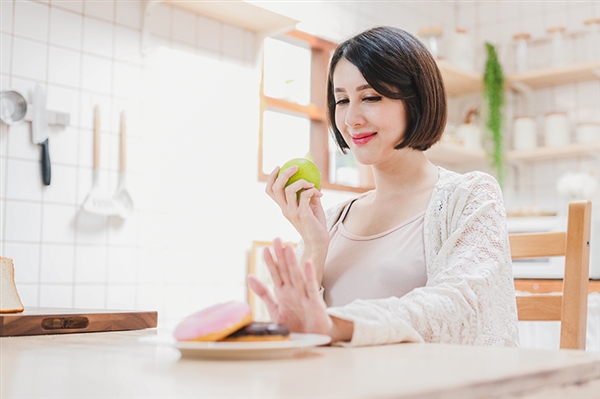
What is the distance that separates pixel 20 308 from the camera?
3.94 feet

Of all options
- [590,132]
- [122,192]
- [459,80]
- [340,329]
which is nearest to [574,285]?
[340,329]

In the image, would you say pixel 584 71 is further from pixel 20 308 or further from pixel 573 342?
pixel 20 308

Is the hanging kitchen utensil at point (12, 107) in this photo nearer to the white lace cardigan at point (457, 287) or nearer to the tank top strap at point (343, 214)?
the tank top strap at point (343, 214)

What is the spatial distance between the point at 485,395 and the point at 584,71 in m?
3.50

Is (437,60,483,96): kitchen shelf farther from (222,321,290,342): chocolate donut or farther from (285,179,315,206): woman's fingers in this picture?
(222,321,290,342): chocolate donut

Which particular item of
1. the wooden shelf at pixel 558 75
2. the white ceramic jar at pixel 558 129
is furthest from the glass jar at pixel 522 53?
the white ceramic jar at pixel 558 129

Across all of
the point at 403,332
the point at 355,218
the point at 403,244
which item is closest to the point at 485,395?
the point at 403,332

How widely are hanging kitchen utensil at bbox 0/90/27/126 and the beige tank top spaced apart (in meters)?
1.20

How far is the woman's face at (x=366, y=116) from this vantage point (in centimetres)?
139

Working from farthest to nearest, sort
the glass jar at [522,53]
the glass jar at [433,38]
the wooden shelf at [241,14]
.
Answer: the glass jar at [522,53]
the glass jar at [433,38]
the wooden shelf at [241,14]

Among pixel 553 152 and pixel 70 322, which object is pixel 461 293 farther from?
pixel 553 152

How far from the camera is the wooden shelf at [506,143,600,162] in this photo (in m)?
3.61

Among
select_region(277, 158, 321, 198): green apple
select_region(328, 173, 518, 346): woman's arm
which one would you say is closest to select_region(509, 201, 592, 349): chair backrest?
select_region(328, 173, 518, 346): woman's arm

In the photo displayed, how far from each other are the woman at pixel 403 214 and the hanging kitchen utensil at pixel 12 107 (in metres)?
1.07
